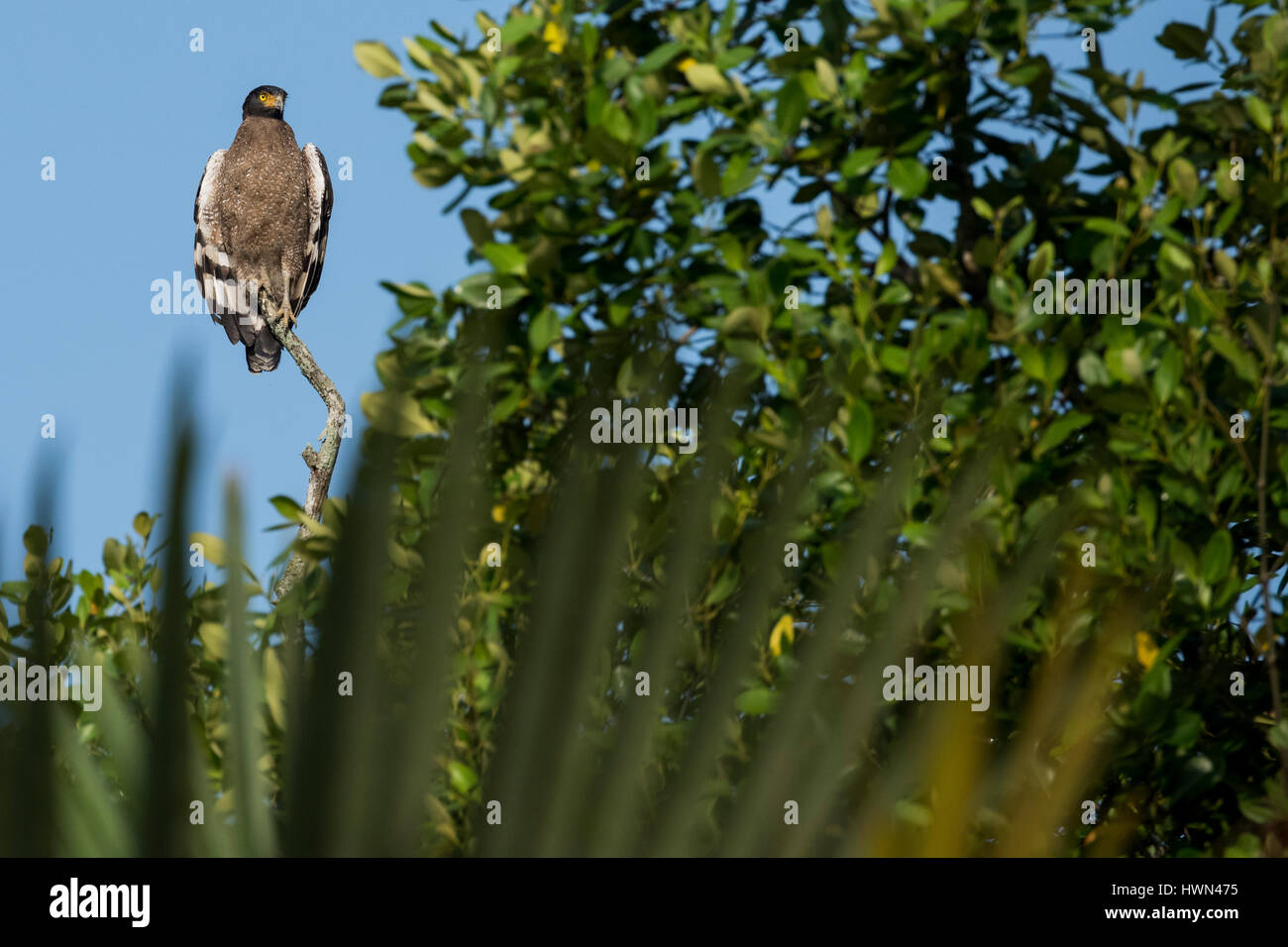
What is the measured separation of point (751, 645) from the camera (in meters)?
1.01

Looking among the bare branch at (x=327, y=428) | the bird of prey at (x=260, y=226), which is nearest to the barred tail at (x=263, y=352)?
the bird of prey at (x=260, y=226)

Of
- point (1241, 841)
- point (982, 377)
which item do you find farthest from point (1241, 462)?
point (1241, 841)

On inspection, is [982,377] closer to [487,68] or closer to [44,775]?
[487,68]

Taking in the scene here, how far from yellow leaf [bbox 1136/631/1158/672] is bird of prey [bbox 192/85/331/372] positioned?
513 centimetres

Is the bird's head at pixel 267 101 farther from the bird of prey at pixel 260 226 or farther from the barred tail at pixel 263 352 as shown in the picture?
the barred tail at pixel 263 352

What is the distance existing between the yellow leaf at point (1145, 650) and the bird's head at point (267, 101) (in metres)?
5.79

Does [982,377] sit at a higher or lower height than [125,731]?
higher

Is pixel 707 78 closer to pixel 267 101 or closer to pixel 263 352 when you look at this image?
pixel 263 352

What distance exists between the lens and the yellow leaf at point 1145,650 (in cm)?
268

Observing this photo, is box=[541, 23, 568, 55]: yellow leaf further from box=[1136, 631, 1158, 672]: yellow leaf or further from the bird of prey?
the bird of prey

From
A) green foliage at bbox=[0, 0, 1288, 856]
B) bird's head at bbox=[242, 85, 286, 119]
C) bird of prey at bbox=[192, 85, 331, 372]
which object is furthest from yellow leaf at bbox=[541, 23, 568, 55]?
bird's head at bbox=[242, 85, 286, 119]

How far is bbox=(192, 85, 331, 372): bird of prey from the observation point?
21.8 feet
